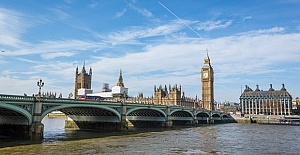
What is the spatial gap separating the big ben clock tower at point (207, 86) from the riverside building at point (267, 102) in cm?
1762

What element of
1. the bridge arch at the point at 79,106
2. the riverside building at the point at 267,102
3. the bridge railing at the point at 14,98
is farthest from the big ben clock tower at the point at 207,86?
the bridge railing at the point at 14,98

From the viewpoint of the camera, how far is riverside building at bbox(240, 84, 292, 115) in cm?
14200

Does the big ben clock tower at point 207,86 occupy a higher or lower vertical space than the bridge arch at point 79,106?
higher

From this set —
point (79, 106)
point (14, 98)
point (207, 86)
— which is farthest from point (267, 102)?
point (14, 98)

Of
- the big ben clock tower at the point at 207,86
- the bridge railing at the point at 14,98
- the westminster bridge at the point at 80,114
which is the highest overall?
the big ben clock tower at the point at 207,86

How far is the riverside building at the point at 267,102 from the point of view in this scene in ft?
466

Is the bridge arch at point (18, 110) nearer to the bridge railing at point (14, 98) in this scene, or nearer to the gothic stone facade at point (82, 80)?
the bridge railing at point (14, 98)

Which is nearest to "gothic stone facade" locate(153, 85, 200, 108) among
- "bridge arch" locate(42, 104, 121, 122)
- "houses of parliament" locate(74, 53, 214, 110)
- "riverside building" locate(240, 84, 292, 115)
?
"houses of parliament" locate(74, 53, 214, 110)

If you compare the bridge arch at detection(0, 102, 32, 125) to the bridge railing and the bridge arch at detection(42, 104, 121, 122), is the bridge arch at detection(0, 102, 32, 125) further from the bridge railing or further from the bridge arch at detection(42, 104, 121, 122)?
the bridge arch at detection(42, 104, 121, 122)

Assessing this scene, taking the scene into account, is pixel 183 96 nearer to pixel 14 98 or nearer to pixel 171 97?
pixel 171 97

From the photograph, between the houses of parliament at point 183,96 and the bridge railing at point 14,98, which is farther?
the houses of parliament at point 183,96

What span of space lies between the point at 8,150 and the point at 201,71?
135662 mm

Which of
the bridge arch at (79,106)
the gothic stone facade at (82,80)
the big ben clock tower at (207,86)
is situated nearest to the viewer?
the bridge arch at (79,106)

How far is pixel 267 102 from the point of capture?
146125 millimetres
